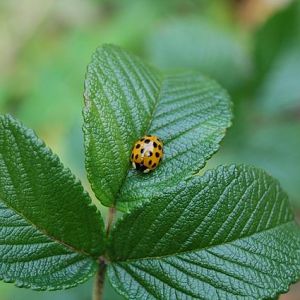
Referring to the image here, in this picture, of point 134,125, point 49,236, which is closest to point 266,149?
point 134,125

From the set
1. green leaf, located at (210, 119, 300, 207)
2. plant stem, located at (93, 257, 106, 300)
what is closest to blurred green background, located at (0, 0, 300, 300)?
green leaf, located at (210, 119, 300, 207)

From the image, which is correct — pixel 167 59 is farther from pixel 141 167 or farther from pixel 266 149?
pixel 141 167

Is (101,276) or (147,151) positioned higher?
(147,151)

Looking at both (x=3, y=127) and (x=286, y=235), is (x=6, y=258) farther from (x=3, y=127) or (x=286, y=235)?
(x=286, y=235)

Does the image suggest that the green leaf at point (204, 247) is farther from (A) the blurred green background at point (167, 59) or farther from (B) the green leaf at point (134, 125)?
(A) the blurred green background at point (167, 59)

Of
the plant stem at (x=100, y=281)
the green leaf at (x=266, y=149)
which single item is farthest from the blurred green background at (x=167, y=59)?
the plant stem at (x=100, y=281)

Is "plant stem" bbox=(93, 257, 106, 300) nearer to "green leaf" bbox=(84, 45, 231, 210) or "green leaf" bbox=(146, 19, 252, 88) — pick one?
"green leaf" bbox=(84, 45, 231, 210)

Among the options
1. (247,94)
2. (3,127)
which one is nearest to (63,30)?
(247,94)
